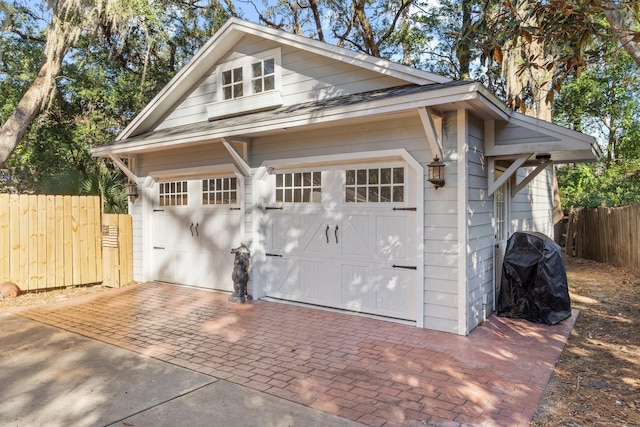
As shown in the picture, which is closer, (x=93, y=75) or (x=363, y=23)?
(x=93, y=75)

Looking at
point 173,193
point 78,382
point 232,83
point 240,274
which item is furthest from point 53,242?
point 78,382

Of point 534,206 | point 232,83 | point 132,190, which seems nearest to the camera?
point 232,83

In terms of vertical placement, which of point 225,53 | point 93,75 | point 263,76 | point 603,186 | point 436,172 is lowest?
point 436,172

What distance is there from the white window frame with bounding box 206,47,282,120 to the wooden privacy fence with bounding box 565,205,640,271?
7.62 metres

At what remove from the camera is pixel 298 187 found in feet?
19.9

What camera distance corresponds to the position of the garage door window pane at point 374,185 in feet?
17.0

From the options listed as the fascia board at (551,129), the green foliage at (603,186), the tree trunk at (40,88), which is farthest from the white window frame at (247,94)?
the green foliage at (603,186)

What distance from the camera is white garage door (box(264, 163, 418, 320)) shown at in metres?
5.13

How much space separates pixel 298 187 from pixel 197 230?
225 cm

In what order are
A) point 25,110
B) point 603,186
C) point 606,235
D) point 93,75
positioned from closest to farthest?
point 25,110, point 606,235, point 93,75, point 603,186

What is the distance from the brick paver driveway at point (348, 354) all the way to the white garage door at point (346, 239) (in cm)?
29

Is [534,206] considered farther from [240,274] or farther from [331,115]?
[240,274]

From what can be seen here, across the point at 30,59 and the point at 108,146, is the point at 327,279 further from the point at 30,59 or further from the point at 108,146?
the point at 30,59

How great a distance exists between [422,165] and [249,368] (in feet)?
9.48
